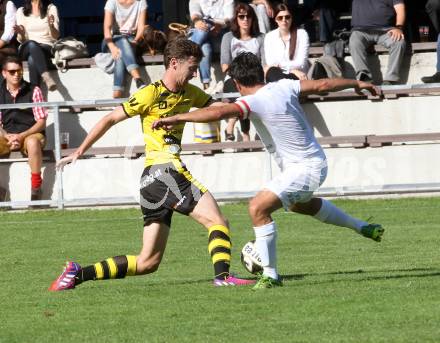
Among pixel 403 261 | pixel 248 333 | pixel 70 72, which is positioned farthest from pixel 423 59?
pixel 248 333

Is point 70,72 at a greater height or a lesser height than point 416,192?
greater

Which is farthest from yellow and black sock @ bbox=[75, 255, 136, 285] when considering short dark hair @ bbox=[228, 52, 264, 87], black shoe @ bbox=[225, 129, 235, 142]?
black shoe @ bbox=[225, 129, 235, 142]

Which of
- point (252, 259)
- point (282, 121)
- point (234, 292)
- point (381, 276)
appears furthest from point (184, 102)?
point (381, 276)

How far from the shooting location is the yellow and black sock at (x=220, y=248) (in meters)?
9.02

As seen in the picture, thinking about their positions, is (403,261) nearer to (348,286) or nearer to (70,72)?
(348,286)

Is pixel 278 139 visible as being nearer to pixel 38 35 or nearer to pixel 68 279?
pixel 68 279

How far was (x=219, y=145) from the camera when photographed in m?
17.0

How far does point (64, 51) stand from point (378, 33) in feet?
16.3

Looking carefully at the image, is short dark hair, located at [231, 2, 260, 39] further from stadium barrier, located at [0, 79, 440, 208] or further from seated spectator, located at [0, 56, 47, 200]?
seated spectator, located at [0, 56, 47, 200]

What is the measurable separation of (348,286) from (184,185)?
1.49 m

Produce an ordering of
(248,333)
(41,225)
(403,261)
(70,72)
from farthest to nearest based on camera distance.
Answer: (70,72)
(41,225)
(403,261)
(248,333)

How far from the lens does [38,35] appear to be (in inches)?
739

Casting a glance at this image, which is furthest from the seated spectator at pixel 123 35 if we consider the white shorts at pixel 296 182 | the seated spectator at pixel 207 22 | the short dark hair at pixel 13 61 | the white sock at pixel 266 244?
the white sock at pixel 266 244

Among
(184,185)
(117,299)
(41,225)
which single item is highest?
(184,185)
